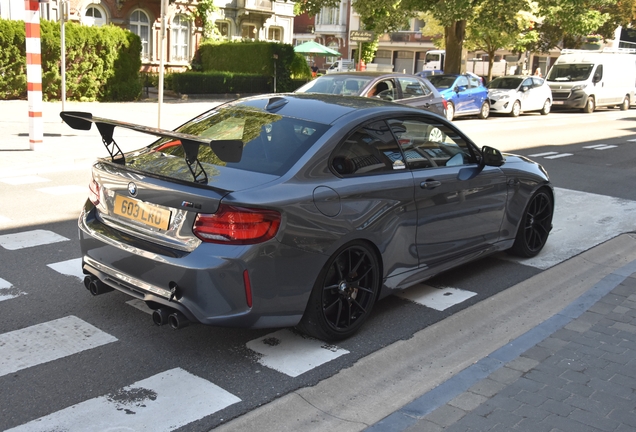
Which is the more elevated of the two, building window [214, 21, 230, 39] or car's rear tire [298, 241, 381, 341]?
building window [214, 21, 230, 39]

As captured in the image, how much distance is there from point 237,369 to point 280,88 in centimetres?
2758

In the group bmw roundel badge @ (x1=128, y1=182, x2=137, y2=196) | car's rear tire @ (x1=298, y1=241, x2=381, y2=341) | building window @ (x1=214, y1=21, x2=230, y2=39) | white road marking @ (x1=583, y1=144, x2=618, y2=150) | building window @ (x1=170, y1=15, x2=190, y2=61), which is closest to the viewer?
bmw roundel badge @ (x1=128, y1=182, x2=137, y2=196)

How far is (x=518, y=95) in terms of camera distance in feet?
90.4

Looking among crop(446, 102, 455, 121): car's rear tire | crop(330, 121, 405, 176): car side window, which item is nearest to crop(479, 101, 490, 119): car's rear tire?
crop(446, 102, 455, 121): car's rear tire

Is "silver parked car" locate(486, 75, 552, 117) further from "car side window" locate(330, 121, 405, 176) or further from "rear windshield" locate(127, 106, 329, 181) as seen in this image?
"rear windshield" locate(127, 106, 329, 181)

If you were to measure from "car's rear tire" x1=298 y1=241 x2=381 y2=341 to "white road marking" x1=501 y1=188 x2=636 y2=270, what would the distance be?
2.53 m

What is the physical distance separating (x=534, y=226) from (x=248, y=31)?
117ft

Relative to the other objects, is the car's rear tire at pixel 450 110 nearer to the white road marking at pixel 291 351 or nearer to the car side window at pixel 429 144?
the car side window at pixel 429 144

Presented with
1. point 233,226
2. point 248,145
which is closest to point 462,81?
point 248,145

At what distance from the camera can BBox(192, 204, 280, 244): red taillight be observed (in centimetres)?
402

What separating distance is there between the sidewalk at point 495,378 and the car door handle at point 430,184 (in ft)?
3.10

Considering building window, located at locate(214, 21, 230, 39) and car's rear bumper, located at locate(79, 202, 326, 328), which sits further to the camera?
building window, located at locate(214, 21, 230, 39)

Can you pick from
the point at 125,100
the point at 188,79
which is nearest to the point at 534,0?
the point at 188,79

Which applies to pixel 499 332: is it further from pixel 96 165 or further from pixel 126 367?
pixel 96 165
